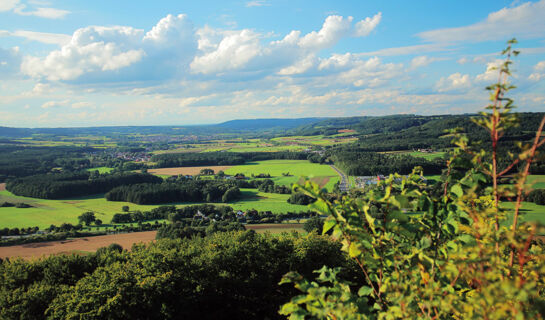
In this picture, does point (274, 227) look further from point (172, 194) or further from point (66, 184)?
point (66, 184)

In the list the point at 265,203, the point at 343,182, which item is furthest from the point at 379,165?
the point at 265,203

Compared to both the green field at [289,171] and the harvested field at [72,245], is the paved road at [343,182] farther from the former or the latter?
the harvested field at [72,245]

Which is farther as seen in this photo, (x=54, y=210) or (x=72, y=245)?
(x=54, y=210)

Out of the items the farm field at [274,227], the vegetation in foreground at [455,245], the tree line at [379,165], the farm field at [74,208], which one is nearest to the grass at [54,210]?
the farm field at [74,208]

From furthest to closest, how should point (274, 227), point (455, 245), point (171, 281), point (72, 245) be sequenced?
point (274, 227) < point (72, 245) < point (171, 281) < point (455, 245)

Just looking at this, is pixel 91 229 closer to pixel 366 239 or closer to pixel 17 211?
pixel 17 211

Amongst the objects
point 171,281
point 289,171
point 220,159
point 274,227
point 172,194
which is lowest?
point 274,227

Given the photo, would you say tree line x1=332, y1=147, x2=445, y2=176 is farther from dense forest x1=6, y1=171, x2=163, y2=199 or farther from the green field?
dense forest x1=6, y1=171, x2=163, y2=199
